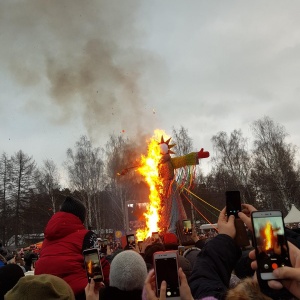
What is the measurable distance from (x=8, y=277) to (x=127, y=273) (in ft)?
3.80

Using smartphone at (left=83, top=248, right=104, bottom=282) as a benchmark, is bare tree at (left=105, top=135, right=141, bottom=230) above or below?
above

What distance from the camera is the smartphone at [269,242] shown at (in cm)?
141

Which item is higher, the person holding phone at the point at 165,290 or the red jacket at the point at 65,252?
the red jacket at the point at 65,252

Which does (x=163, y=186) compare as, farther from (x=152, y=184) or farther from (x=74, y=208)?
(x=74, y=208)

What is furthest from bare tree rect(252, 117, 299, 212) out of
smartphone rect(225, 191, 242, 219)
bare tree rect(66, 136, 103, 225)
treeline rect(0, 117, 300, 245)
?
smartphone rect(225, 191, 242, 219)

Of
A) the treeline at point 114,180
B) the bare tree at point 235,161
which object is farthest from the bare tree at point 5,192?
the bare tree at point 235,161

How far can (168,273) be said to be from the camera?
1947 mm

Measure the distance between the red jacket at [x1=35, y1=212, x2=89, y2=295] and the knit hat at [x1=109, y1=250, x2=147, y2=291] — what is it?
780 millimetres

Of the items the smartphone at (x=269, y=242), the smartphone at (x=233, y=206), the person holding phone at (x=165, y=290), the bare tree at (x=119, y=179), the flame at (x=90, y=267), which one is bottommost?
the person holding phone at (x=165, y=290)

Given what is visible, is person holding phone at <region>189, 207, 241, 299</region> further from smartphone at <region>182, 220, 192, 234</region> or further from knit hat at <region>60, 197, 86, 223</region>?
smartphone at <region>182, 220, 192, 234</region>

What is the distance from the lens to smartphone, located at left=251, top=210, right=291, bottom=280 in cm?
141

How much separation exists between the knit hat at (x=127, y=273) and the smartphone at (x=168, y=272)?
21.4 inches

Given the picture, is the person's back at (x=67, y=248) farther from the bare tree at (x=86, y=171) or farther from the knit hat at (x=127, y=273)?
the bare tree at (x=86, y=171)

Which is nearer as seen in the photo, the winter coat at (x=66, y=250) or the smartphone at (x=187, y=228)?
the winter coat at (x=66, y=250)
